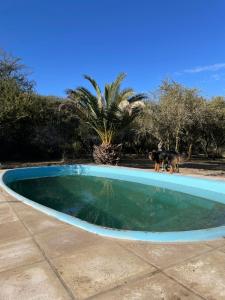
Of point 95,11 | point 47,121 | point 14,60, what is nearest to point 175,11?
point 95,11

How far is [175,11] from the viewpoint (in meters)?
15.2

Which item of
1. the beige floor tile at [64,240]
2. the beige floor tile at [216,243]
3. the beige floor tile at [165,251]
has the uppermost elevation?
the beige floor tile at [216,243]

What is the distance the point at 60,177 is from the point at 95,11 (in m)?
8.96

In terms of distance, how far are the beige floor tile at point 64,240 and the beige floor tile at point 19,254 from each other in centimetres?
12

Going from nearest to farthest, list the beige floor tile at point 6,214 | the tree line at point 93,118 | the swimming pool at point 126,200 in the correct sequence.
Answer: the swimming pool at point 126,200
the beige floor tile at point 6,214
the tree line at point 93,118

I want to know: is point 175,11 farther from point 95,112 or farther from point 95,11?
point 95,112

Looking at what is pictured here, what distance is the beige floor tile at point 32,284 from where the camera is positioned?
2637mm

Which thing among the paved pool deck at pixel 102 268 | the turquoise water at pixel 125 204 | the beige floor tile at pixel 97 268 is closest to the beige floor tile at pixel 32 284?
the paved pool deck at pixel 102 268

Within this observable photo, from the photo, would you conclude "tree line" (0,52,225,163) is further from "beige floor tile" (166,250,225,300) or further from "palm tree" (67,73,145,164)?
"beige floor tile" (166,250,225,300)

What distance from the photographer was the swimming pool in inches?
185

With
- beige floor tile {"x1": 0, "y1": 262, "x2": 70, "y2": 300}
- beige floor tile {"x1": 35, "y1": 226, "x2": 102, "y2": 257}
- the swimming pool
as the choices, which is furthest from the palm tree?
beige floor tile {"x1": 0, "y1": 262, "x2": 70, "y2": 300}

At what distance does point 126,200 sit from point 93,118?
759cm

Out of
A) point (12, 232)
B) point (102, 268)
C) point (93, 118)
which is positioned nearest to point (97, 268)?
point (102, 268)

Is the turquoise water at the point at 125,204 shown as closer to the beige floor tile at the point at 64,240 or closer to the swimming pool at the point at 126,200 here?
the swimming pool at the point at 126,200
